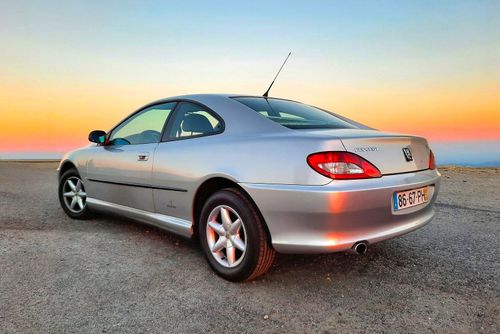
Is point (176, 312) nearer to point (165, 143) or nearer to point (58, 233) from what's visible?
point (165, 143)

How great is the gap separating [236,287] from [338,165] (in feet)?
3.80

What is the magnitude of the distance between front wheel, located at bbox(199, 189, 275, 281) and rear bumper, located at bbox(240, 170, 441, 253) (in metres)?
0.11

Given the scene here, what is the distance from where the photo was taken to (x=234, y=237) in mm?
2838

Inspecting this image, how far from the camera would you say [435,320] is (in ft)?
7.44

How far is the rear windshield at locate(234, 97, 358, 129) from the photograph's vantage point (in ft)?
9.87

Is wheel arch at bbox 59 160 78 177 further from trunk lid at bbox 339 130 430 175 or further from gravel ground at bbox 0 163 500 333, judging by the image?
trunk lid at bbox 339 130 430 175

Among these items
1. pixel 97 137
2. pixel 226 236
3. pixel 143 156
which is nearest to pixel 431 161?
pixel 226 236

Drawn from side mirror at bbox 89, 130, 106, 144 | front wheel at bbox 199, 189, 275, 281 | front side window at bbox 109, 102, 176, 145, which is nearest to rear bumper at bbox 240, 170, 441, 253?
front wheel at bbox 199, 189, 275, 281

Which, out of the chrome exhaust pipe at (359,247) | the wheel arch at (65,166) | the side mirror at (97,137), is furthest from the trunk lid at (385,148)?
the wheel arch at (65,166)

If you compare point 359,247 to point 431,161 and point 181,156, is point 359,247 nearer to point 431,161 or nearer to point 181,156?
point 431,161

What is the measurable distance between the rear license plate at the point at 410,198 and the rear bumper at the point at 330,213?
41 millimetres

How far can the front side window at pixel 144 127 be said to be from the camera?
12.4 ft

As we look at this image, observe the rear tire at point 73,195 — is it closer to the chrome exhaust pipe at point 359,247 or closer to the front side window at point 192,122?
the front side window at point 192,122

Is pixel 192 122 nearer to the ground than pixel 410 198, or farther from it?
farther from it
